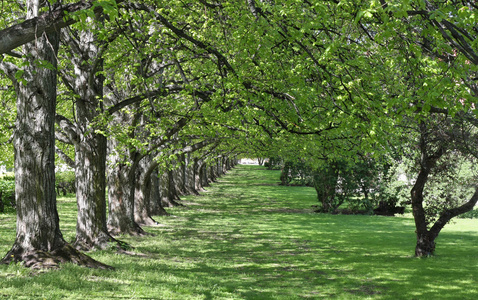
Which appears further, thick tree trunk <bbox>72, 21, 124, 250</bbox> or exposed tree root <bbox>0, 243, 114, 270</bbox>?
thick tree trunk <bbox>72, 21, 124, 250</bbox>

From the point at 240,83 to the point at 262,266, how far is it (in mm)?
6065

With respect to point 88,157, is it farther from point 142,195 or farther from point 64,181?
point 64,181

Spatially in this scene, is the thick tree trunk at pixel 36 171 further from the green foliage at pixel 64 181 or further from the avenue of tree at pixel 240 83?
the green foliage at pixel 64 181

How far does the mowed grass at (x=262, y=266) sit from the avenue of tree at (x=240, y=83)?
1153mm

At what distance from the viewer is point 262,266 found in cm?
1358

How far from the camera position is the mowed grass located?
895cm

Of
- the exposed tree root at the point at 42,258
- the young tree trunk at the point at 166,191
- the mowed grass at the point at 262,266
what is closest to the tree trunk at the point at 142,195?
the mowed grass at the point at 262,266

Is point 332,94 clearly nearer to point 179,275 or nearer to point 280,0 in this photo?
point 280,0

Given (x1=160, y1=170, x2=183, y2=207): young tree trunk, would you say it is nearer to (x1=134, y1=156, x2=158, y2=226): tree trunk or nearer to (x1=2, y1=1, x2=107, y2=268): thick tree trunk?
(x1=134, y1=156, x2=158, y2=226): tree trunk

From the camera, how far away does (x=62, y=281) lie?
848 centimetres

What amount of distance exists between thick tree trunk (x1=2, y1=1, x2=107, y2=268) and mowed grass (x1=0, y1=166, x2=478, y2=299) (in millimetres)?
630

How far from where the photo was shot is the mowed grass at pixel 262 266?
8.95m


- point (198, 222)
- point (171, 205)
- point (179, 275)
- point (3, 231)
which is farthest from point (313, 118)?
point (171, 205)

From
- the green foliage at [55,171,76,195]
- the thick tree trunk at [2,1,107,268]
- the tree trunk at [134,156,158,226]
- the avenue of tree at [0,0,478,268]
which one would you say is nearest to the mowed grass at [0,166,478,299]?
the thick tree trunk at [2,1,107,268]
